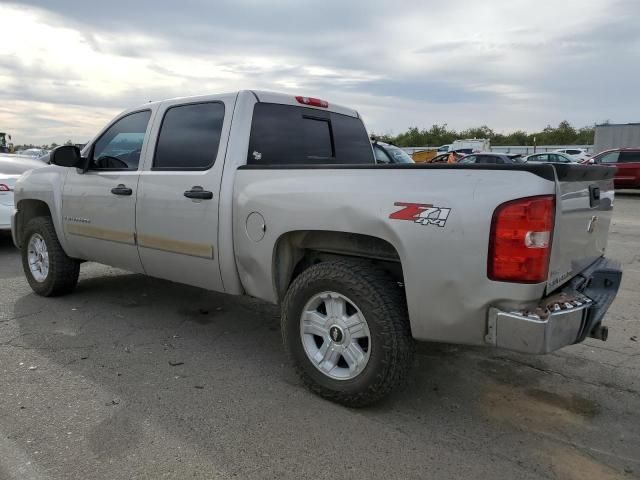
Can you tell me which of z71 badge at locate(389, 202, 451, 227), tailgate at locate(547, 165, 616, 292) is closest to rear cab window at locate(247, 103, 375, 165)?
z71 badge at locate(389, 202, 451, 227)

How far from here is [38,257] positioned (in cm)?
573

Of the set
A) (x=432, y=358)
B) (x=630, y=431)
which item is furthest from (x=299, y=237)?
(x=630, y=431)

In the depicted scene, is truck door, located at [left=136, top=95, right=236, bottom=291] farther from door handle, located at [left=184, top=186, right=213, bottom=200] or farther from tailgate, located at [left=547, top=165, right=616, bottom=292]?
tailgate, located at [left=547, top=165, right=616, bottom=292]

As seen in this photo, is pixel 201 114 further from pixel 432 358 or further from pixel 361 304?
pixel 432 358

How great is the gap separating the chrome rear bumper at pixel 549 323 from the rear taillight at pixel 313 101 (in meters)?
2.53

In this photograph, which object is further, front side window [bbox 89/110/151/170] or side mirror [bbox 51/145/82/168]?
side mirror [bbox 51/145/82/168]

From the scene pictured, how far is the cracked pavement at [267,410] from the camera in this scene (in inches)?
108

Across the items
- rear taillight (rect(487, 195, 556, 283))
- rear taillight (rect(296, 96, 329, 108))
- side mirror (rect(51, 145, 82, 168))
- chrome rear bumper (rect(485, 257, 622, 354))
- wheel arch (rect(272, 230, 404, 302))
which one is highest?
rear taillight (rect(296, 96, 329, 108))

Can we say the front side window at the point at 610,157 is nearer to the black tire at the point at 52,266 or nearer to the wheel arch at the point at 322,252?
the wheel arch at the point at 322,252

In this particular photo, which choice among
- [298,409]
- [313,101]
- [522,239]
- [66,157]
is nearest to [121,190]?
[66,157]

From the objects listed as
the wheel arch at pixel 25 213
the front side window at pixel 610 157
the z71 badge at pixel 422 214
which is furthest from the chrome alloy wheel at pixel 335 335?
the front side window at pixel 610 157

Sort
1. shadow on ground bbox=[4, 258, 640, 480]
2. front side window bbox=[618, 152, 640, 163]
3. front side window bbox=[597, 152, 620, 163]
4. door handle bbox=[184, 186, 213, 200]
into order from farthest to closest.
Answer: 1. front side window bbox=[597, 152, 620, 163]
2. front side window bbox=[618, 152, 640, 163]
3. door handle bbox=[184, 186, 213, 200]
4. shadow on ground bbox=[4, 258, 640, 480]

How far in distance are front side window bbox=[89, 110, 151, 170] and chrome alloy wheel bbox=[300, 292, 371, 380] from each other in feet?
7.31

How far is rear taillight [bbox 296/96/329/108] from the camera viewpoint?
4.44m
